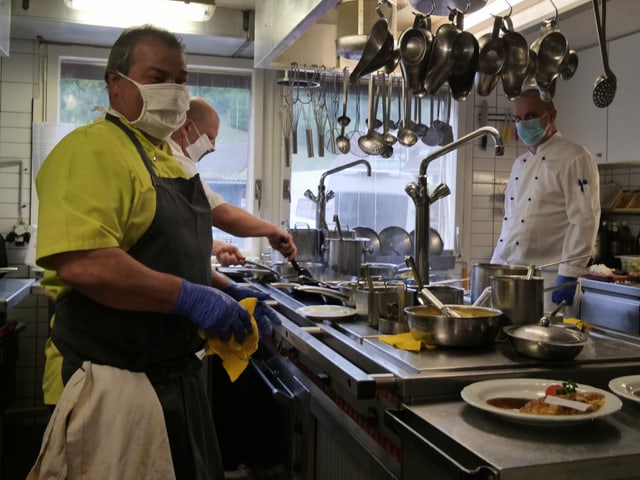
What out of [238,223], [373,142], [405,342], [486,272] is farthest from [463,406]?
[373,142]

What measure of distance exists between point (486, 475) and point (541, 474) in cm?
8

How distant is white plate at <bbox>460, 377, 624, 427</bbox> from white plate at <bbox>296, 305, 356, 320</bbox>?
2.37 ft

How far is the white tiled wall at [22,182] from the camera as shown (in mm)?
3750

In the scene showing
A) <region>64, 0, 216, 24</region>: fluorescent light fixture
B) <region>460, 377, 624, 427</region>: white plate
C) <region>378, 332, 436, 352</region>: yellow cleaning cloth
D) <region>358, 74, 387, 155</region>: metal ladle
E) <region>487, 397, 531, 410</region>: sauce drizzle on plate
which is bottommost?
<region>487, 397, 531, 410</region>: sauce drizzle on plate

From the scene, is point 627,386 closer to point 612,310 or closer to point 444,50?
point 444,50

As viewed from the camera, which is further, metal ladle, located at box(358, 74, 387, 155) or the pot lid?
metal ladle, located at box(358, 74, 387, 155)

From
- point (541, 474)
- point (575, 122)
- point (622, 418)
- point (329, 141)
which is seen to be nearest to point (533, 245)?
point (329, 141)

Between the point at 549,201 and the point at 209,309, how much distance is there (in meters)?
2.26

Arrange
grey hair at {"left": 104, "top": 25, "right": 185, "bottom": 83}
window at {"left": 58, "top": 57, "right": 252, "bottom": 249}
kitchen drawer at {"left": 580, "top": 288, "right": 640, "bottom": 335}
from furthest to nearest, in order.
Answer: window at {"left": 58, "top": 57, "right": 252, "bottom": 249}
kitchen drawer at {"left": 580, "top": 288, "right": 640, "bottom": 335}
grey hair at {"left": 104, "top": 25, "right": 185, "bottom": 83}

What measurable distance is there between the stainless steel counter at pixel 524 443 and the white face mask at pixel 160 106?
2.77 feet

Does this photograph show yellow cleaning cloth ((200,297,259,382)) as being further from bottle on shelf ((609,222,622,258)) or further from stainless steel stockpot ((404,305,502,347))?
bottle on shelf ((609,222,622,258))

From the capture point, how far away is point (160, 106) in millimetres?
1464

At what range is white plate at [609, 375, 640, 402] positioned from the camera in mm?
1188

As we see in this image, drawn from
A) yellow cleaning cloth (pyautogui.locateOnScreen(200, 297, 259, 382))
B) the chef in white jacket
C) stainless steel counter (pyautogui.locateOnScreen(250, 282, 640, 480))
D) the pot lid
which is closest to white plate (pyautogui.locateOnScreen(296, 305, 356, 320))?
stainless steel counter (pyautogui.locateOnScreen(250, 282, 640, 480))
